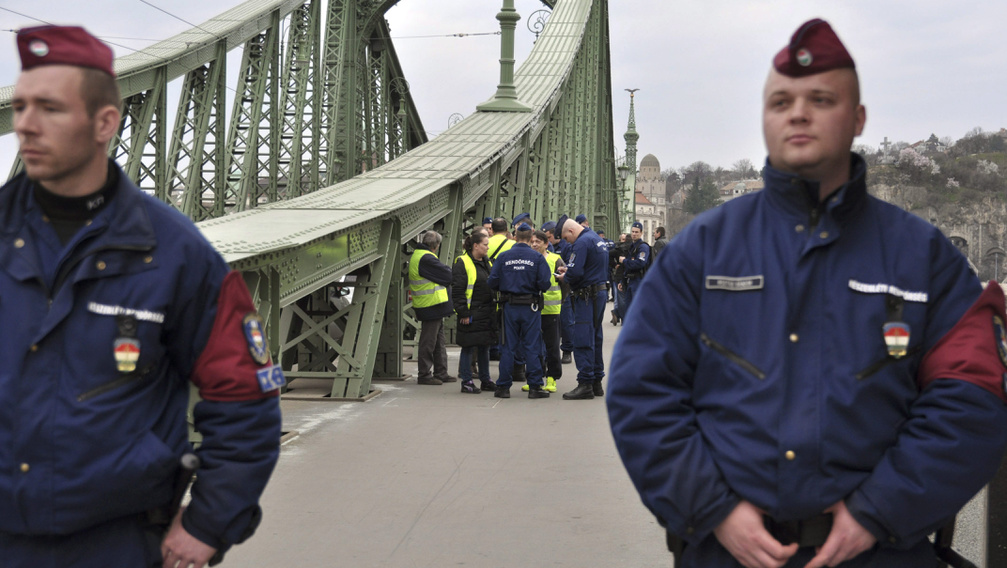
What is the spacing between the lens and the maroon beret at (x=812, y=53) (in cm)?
274

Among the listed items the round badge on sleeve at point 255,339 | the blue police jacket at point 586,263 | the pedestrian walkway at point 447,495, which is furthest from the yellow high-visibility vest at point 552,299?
the round badge on sleeve at point 255,339

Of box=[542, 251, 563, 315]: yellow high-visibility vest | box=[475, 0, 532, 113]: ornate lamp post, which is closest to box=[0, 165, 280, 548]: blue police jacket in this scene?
box=[542, 251, 563, 315]: yellow high-visibility vest

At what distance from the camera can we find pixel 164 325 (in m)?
2.83

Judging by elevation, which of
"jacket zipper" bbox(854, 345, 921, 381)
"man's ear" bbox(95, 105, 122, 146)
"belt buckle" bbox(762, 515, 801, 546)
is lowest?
"belt buckle" bbox(762, 515, 801, 546)

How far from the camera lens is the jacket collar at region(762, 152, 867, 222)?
2.77 meters

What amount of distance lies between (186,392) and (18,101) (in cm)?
80

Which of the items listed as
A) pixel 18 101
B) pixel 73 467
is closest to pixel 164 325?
pixel 73 467

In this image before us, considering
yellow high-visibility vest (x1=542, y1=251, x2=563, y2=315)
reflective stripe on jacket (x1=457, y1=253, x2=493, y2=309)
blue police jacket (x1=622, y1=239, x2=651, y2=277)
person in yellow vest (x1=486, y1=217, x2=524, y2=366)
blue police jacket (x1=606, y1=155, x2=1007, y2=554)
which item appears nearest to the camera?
blue police jacket (x1=606, y1=155, x2=1007, y2=554)

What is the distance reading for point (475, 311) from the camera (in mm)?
12719

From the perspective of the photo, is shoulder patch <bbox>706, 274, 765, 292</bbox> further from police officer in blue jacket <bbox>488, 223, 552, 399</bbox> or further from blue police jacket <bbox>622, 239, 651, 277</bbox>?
blue police jacket <bbox>622, 239, 651, 277</bbox>

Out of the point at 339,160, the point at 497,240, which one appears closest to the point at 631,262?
the point at 497,240

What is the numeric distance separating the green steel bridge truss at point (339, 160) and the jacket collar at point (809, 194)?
5.98 m

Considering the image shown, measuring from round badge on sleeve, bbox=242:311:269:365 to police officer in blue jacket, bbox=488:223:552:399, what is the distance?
29.8ft

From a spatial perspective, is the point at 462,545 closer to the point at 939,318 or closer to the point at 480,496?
the point at 480,496
